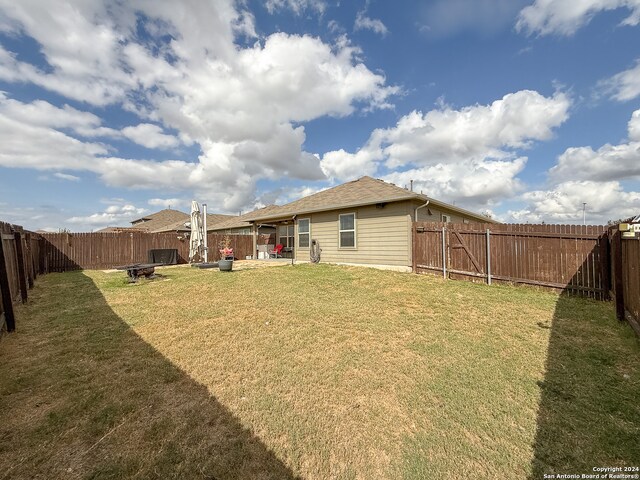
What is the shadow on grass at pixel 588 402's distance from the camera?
219cm

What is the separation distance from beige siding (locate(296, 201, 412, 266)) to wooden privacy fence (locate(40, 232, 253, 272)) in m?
8.74

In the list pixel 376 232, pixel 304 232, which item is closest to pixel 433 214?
pixel 376 232

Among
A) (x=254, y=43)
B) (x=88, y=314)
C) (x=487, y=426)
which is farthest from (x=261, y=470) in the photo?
(x=254, y=43)

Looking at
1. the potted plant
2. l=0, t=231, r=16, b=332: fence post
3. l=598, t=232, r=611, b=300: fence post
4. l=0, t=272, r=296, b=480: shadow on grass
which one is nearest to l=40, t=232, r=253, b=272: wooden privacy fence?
the potted plant

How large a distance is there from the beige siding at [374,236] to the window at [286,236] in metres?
5.21

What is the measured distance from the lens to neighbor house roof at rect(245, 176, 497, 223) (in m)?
10.7

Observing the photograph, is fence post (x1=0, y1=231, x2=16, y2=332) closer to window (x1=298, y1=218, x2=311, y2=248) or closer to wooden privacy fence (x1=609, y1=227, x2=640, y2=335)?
wooden privacy fence (x1=609, y1=227, x2=640, y2=335)

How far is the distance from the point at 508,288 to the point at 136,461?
28.2ft

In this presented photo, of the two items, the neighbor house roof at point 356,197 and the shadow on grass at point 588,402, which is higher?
the neighbor house roof at point 356,197

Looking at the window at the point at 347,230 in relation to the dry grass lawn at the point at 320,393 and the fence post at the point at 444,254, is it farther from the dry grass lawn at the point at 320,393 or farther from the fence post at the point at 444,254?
the dry grass lawn at the point at 320,393

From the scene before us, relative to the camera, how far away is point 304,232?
14922 millimetres

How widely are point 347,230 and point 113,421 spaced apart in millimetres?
10793

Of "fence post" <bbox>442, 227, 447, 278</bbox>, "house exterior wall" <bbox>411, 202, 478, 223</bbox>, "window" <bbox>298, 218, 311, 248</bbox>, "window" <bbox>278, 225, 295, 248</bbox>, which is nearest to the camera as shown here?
"fence post" <bbox>442, 227, 447, 278</bbox>

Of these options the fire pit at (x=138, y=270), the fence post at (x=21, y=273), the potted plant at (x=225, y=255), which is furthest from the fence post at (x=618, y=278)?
the fence post at (x=21, y=273)
